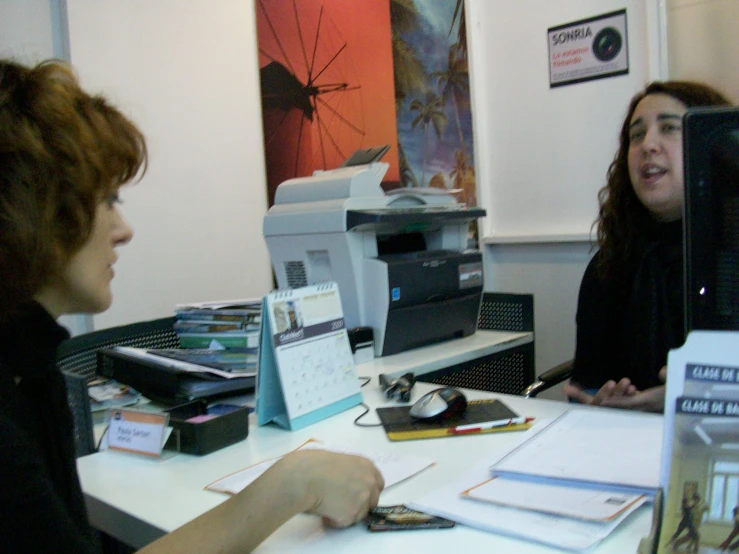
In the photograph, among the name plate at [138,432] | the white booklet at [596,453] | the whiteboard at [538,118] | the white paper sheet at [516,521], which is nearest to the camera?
the white paper sheet at [516,521]

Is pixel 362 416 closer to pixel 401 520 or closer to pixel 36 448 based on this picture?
pixel 401 520

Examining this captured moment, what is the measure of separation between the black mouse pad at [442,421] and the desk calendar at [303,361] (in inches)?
4.4

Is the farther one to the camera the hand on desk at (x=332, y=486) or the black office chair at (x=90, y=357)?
the black office chair at (x=90, y=357)

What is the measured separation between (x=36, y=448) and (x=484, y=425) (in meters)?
0.75

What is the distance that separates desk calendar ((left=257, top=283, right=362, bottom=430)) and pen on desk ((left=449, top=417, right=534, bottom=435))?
0.28 meters

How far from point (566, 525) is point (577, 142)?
100 inches

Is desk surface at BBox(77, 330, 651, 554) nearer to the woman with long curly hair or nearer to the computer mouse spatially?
the computer mouse

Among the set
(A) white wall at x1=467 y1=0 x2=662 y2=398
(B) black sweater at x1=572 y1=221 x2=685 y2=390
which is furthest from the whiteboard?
(B) black sweater at x1=572 y1=221 x2=685 y2=390

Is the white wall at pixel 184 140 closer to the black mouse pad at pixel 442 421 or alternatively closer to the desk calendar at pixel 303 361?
the desk calendar at pixel 303 361

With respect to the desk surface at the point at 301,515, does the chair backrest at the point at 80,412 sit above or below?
above

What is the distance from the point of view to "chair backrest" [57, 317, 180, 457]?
3.79 feet

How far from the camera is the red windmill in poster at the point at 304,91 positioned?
260cm

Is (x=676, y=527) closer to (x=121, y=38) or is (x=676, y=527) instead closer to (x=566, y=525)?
(x=566, y=525)

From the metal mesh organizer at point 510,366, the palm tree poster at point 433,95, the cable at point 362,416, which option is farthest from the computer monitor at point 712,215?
the palm tree poster at point 433,95
